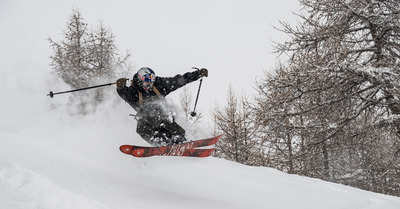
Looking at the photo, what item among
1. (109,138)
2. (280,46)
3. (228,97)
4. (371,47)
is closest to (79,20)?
(228,97)

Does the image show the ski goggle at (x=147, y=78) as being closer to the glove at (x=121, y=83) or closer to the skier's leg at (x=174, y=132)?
the glove at (x=121, y=83)

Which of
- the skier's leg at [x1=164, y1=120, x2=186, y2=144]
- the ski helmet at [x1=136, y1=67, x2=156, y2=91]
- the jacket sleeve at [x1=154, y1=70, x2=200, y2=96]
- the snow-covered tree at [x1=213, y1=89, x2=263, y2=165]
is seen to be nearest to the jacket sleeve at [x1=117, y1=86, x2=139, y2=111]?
the ski helmet at [x1=136, y1=67, x2=156, y2=91]

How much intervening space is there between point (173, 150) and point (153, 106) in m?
1.30

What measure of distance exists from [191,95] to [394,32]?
1682 centimetres

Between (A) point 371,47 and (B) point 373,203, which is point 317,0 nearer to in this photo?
(A) point 371,47

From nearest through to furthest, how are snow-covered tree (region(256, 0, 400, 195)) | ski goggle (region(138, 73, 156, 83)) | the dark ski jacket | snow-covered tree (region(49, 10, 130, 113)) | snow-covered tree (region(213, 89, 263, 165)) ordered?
snow-covered tree (region(256, 0, 400, 195))
the dark ski jacket
ski goggle (region(138, 73, 156, 83))
snow-covered tree (region(213, 89, 263, 165))
snow-covered tree (region(49, 10, 130, 113))

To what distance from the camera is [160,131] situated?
6.88m

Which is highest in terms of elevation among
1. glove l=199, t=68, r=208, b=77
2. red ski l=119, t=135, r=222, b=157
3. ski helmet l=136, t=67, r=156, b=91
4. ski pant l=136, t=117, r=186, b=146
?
glove l=199, t=68, r=208, b=77

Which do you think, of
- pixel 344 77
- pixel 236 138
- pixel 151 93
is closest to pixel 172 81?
pixel 151 93

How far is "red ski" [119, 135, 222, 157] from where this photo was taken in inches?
238

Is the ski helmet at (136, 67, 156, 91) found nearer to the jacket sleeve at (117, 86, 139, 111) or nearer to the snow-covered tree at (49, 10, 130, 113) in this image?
the jacket sleeve at (117, 86, 139, 111)

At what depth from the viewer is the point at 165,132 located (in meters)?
6.92

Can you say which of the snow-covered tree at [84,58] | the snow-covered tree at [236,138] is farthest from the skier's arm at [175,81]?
the snow-covered tree at [84,58]

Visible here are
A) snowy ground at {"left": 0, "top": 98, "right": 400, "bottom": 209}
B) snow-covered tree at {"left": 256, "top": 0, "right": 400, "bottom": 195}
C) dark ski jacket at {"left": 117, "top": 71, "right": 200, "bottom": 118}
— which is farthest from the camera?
dark ski jacket at {"left": 117, "top": 71, "right": 200, "bottom": 118}
